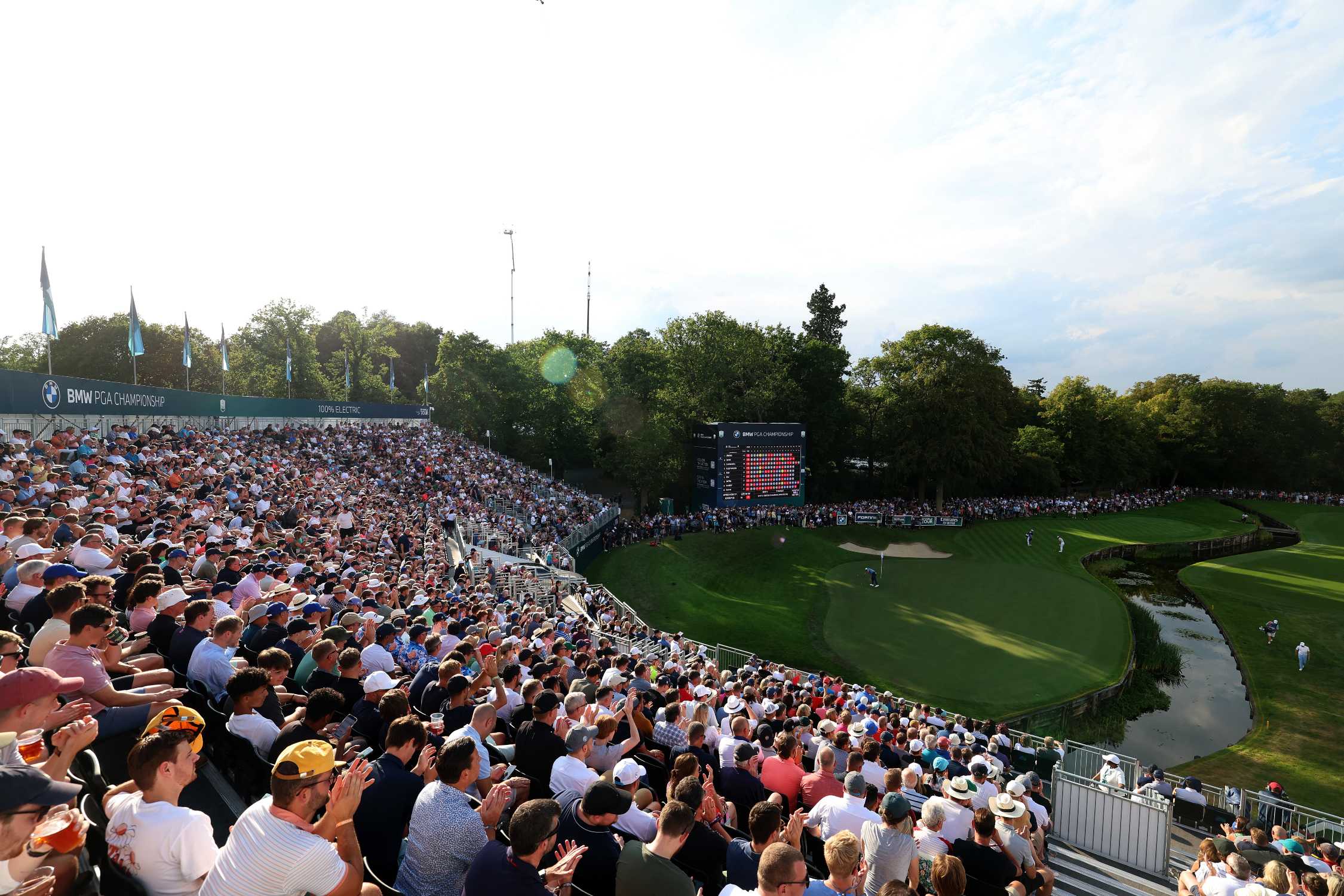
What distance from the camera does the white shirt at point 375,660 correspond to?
7375 mm

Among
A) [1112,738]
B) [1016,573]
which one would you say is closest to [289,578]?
[1112,738]

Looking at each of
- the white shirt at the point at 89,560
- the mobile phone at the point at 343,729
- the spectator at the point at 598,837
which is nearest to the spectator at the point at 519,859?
the spectator at the point at 598,837

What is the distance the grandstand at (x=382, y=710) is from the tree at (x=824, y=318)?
47.2 m

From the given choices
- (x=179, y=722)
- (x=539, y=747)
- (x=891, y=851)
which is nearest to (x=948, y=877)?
(x=891, y=851)

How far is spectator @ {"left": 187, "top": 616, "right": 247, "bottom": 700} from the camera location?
5.90 metres

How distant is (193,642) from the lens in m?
6.27

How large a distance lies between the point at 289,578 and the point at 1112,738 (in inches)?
830

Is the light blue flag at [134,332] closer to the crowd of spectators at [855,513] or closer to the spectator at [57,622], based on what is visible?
→ the crowd of spectators at [855,513]

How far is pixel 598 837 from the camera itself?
4023mm

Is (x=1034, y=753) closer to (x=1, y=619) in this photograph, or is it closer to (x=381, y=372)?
(x=1, y=619)

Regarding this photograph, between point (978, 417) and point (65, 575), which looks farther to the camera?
point (978, 417)

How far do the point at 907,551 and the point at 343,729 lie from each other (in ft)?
120

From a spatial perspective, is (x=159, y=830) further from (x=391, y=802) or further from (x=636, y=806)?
(x=636, y=806)

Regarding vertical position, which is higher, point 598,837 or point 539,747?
point 598,837
